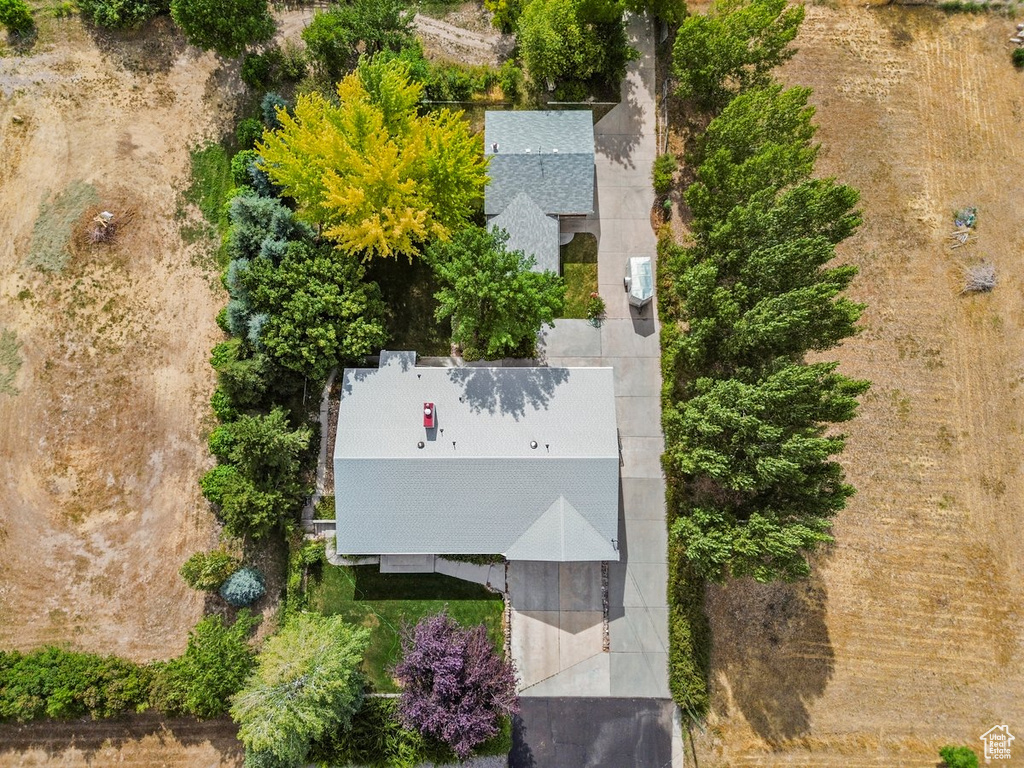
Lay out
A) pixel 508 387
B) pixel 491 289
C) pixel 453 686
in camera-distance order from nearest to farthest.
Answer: pixel 453 686, pixel 491 289, pixel 508 387

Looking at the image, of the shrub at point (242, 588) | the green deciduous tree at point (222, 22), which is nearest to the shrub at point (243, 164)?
the green deciduous tree at point (222, 22)

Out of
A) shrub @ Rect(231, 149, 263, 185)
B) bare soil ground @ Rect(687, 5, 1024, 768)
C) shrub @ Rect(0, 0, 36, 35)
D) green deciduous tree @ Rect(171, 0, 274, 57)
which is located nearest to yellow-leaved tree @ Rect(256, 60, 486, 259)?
shrub @ Rect(231, 149, 263, 185)

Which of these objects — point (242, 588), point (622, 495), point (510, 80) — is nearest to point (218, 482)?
point (242, 588)

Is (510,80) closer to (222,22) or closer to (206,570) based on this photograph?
(222,22)

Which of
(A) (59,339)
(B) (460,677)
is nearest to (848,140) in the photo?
(B) (460,677)

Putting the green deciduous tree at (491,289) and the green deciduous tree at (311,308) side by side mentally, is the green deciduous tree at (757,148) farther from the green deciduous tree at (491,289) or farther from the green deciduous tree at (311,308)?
the green deciduous tree at (311,308)

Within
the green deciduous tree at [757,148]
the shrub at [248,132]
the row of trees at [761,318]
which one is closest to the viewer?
the row of trees at [761,318]

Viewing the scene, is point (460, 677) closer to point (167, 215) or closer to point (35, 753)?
point (35, 753)
